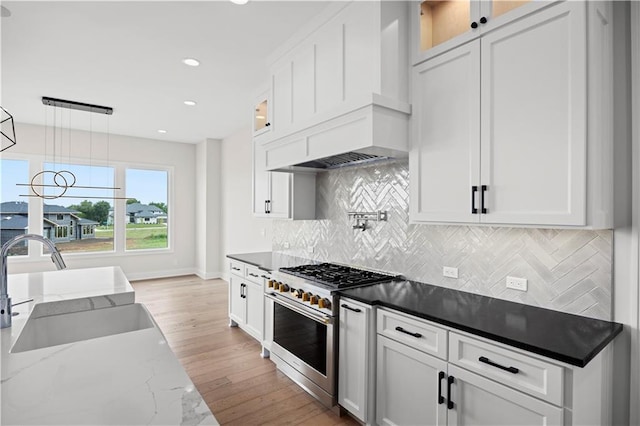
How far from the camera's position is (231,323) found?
419 centimetres

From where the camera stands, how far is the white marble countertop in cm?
82

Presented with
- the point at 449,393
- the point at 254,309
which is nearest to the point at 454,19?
the point at 449,393

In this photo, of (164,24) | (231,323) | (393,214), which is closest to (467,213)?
(393,214)

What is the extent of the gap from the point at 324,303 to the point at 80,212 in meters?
6.04

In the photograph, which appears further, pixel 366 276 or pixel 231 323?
pixel 231 323

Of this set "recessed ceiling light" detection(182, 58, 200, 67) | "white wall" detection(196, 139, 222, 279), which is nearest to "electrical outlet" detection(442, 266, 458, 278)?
"recessed ceiling light" detection(182, 58, 200, 67)

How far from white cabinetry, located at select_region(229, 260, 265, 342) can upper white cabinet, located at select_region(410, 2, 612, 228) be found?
202cm

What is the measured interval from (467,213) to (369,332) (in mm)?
956

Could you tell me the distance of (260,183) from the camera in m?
4.11

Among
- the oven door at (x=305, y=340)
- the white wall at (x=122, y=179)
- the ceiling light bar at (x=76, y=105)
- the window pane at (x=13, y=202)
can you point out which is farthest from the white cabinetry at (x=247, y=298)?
the window pane at (x=13, y=202)

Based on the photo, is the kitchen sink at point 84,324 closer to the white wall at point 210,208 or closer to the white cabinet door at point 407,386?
the white cabinet door at point 407,386

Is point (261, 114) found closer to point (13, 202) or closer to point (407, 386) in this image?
point (407, 386)

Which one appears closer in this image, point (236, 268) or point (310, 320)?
point (310, 320)

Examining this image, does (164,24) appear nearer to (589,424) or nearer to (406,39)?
(406,39)
